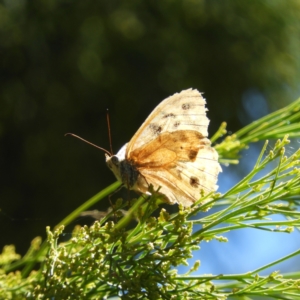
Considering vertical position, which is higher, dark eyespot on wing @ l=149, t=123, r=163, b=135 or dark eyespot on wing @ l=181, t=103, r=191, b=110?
dark eyespot on wing @ l=181, t=103, r=191, b=110

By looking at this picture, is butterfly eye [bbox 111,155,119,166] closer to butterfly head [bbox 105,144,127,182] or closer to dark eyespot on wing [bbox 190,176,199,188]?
butterfly head [bbox 105,144,127,182]

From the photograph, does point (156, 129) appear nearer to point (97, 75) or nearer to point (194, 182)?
point (194, 182)

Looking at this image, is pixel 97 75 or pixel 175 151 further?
pixel 97 75

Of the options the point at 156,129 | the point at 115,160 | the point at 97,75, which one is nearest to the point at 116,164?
the point at 115,160

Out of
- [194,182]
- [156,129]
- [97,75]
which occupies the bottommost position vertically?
[194,182]

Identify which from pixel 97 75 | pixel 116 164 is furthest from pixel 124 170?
pixel 97 75

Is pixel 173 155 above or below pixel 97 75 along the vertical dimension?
below

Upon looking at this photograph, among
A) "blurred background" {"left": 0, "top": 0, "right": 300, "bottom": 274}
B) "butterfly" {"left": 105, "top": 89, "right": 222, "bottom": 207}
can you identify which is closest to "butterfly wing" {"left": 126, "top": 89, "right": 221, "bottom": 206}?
"butterfly" {"left": 105, "top": 89, "right": 222, "bottom": 207}
